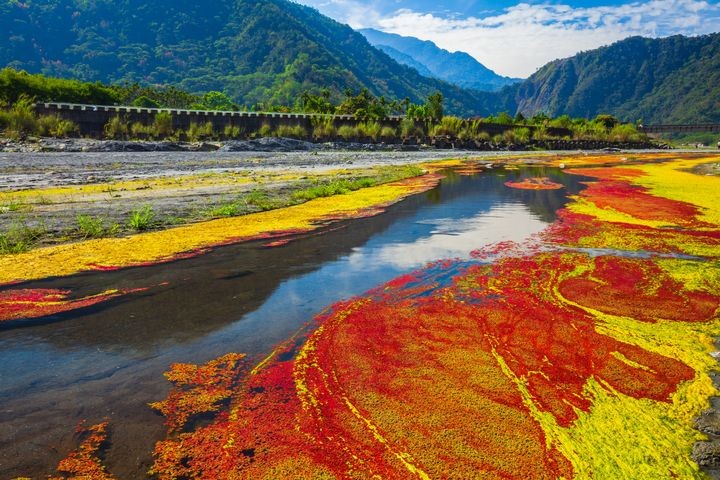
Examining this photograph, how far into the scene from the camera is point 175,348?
521cm

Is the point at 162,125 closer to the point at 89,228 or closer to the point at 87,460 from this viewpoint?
the point at 89,228

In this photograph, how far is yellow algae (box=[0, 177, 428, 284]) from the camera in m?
8.00

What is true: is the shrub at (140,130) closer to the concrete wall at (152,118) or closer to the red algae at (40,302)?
the concrete wall at (152,118)

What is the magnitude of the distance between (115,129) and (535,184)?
3083 cm

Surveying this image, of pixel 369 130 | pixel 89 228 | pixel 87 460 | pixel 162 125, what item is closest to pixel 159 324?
pixel 87 460

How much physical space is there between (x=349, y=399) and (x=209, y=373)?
155cm

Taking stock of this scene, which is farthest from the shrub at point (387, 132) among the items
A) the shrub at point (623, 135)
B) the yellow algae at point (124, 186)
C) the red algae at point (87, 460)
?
the red algae at point (87, 460)

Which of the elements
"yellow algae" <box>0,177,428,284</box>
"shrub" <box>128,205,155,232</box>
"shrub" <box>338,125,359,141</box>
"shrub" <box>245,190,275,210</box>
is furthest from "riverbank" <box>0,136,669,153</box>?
"yellow algae" <box>0,177,428,284</box>

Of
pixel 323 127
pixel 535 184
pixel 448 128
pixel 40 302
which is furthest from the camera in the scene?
pixel 448 128

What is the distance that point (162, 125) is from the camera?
37156 mm

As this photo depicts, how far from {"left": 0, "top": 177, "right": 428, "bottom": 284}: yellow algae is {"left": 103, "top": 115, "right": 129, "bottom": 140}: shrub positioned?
26.6 m

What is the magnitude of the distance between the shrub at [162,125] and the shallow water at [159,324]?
3092 cm

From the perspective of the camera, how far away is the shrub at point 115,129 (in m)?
34.1

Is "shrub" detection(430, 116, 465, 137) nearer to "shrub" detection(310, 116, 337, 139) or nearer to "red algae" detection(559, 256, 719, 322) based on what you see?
"shrub" detection(310, 116, 337, 139)
